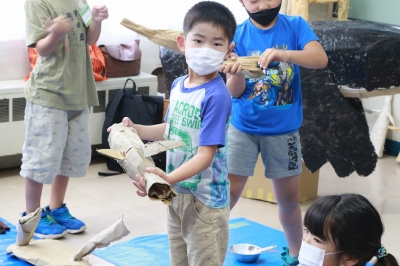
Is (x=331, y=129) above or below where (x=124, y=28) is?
below

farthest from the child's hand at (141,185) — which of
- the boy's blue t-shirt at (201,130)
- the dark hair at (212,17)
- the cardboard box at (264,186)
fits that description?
the cardboard box at (264,186)

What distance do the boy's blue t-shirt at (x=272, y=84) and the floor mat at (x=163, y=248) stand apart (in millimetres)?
677

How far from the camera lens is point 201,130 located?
1828mm

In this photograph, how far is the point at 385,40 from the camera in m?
3.29

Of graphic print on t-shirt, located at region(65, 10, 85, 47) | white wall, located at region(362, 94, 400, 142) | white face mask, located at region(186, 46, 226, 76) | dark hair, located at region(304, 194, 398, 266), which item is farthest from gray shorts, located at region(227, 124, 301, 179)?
white wall, located at region(362, 94, 400, 142)

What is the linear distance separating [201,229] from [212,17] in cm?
63

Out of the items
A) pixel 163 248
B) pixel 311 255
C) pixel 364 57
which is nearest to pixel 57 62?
pixel 163 248

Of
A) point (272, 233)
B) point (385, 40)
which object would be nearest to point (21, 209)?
point (272, 233)

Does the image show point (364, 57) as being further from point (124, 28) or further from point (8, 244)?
point (8, 244)

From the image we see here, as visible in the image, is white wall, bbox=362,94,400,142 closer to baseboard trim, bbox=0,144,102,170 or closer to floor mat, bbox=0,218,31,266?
baseboard trim, bbox=0,144,102,170

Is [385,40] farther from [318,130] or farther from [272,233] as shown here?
[272,233]

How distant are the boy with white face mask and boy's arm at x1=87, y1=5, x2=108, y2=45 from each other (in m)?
1.01

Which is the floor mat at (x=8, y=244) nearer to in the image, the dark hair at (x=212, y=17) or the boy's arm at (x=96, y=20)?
the boy's arm at (x=96, y=20)

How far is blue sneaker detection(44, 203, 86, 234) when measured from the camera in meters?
2.99
